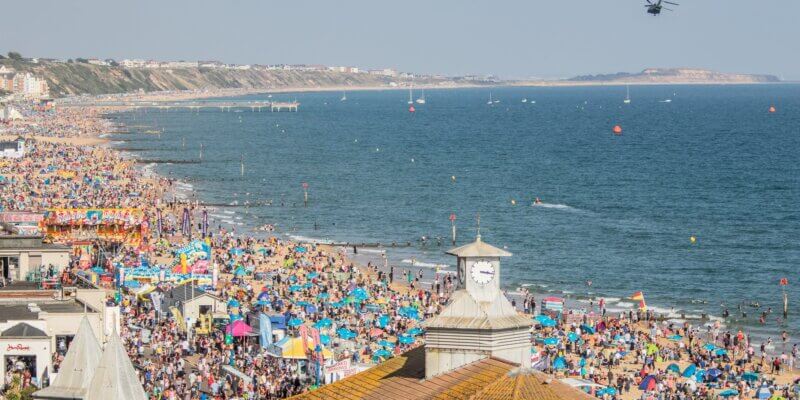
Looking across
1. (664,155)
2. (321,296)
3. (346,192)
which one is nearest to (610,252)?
(321,296)

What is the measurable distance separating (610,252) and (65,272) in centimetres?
3619

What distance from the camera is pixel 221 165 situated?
117938 mm

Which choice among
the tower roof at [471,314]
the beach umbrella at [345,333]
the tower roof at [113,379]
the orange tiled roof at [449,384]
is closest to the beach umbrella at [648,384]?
the beach umbrella at [345,333]

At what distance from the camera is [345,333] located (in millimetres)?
42406

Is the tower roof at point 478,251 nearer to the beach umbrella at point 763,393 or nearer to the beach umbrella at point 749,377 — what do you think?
the beach umbrella at point 763,393

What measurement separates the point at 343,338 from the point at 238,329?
385 cm

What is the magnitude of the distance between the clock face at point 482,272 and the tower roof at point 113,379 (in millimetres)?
5385

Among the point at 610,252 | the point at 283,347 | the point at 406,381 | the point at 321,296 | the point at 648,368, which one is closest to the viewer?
the point at 406,381

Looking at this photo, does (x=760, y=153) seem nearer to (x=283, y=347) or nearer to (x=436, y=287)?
(x=436, y=287)

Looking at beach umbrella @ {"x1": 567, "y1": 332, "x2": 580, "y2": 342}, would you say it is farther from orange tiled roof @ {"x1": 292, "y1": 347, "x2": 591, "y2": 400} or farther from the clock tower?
the clock tower

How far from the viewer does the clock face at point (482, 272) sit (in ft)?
65.4

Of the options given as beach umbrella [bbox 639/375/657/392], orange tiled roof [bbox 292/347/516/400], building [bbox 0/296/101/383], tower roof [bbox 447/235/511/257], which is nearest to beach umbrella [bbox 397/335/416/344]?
beach umbrella [bbox 639/375/657/392]

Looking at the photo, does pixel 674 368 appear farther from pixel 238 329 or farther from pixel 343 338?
pixel 238 329

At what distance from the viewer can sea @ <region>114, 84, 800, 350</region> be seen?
60000 mm
